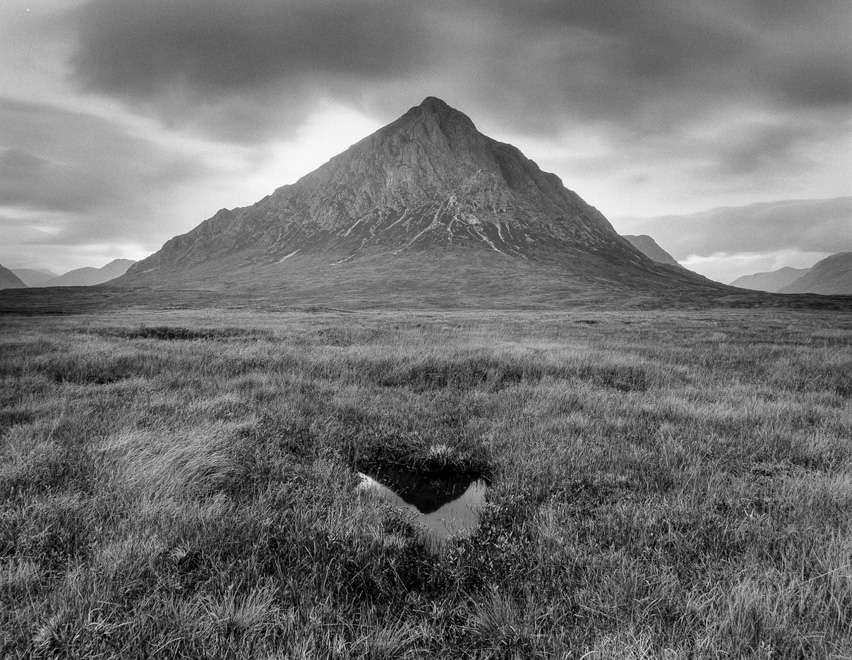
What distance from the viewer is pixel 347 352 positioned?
12.1 m

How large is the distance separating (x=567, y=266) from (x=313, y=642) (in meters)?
158

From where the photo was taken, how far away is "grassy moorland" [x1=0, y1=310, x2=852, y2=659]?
2.18 m

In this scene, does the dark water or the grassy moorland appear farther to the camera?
the dark water

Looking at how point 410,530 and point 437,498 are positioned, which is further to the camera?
point 437,498

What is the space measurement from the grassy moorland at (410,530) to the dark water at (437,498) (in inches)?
10.2

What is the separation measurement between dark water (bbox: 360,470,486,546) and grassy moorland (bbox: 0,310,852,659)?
259 millimetres

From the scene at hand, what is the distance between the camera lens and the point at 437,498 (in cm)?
457

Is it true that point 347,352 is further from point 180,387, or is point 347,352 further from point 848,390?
point 848,390

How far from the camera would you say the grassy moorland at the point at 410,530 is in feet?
7.14

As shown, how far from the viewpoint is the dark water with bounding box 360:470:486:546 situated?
3846 millimetres

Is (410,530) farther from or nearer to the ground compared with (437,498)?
farther from the ground

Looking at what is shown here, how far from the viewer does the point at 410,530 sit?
353cm

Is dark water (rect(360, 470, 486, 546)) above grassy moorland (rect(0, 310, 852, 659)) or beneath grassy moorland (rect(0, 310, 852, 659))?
beneath

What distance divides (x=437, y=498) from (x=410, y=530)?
1.09 meters
